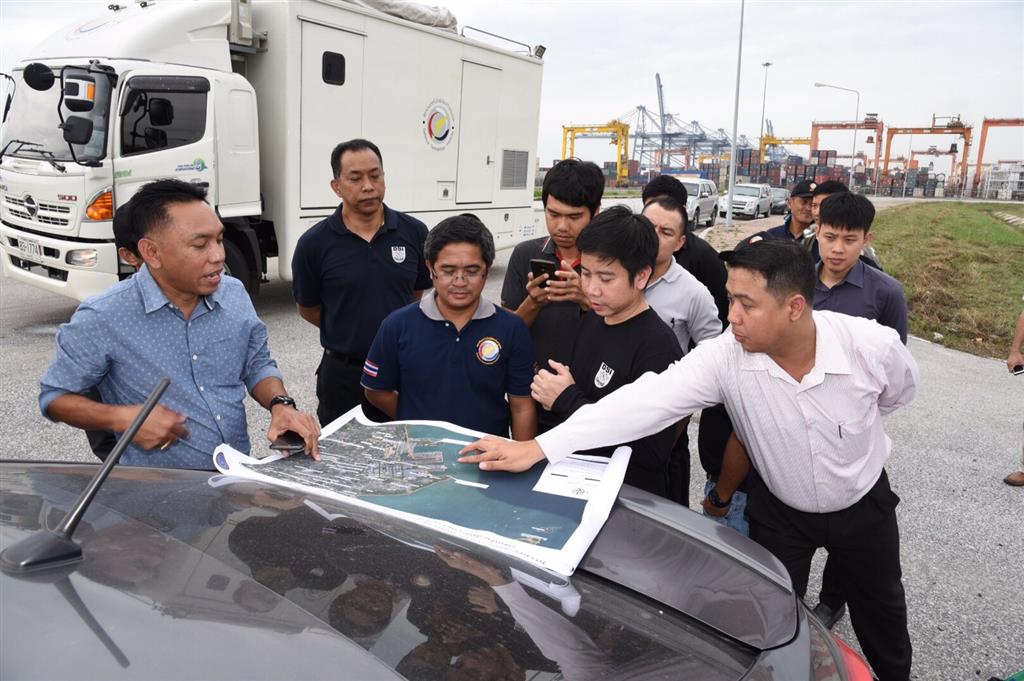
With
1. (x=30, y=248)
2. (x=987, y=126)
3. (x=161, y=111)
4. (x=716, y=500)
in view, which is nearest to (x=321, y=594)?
(x=716, y=500)

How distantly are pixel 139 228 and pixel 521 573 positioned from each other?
162 cm

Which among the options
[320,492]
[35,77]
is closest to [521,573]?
[320,492]

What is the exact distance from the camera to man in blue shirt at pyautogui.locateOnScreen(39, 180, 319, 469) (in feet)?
7.23

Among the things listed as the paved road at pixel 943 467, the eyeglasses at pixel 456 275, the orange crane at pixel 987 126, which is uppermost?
the orange crane at pixel 987 126

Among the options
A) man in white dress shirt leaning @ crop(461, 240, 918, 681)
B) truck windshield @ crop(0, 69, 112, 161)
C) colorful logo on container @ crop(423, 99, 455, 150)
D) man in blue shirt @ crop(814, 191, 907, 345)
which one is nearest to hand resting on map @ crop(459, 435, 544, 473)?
man in white dress shirt leaning @ crop(461, 240, 918, 681)

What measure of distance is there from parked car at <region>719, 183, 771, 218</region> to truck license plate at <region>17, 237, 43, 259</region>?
1151 inches

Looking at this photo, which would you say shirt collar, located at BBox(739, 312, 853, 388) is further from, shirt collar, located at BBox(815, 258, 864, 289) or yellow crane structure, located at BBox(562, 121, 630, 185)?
yellow crane structure, located at BBox(562, 121, 630, 185)

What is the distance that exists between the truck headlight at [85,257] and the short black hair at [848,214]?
6.48 meters

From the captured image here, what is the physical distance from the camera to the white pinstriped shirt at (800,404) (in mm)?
2184

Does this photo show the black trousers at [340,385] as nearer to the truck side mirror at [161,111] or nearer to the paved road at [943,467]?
the paved road at [943,467]

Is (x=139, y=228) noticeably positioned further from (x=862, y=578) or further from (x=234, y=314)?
(x=862, y=578)

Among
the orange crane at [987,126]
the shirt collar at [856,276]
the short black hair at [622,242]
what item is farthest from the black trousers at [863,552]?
the orange crane at [987,126]

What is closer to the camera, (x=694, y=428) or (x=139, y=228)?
(x=139, y=228)

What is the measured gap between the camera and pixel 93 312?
2.24m
